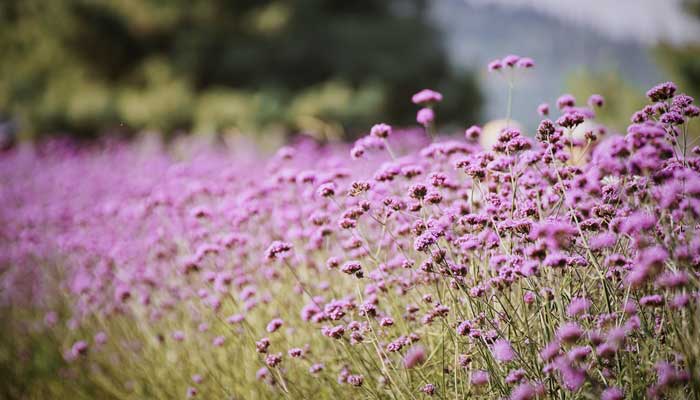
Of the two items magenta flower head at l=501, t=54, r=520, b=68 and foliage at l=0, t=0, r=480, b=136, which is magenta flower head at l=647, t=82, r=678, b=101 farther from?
foliage at l=0, t=0, r=480, b=136

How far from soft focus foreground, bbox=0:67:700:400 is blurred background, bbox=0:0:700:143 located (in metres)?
7.69

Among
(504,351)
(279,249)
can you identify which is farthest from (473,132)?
(504,351)

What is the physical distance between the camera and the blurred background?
43.1ft

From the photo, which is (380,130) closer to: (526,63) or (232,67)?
(526,63)

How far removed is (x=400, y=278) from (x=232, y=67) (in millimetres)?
12824

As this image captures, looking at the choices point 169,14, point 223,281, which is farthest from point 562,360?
point 169,14

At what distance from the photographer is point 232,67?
46.2 feet

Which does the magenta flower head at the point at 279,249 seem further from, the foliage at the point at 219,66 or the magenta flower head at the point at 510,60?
the foliage at the point at 219,66

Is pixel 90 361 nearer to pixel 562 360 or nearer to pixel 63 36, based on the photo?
pixel 562 360

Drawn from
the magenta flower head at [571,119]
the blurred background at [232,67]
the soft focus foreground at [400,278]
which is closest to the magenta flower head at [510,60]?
the soft focus foreground at [400,278]

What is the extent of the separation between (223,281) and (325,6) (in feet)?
44.9

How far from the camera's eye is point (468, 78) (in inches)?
602

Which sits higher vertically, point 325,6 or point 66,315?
point 325,6

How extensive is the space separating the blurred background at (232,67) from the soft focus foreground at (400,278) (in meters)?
7.69
